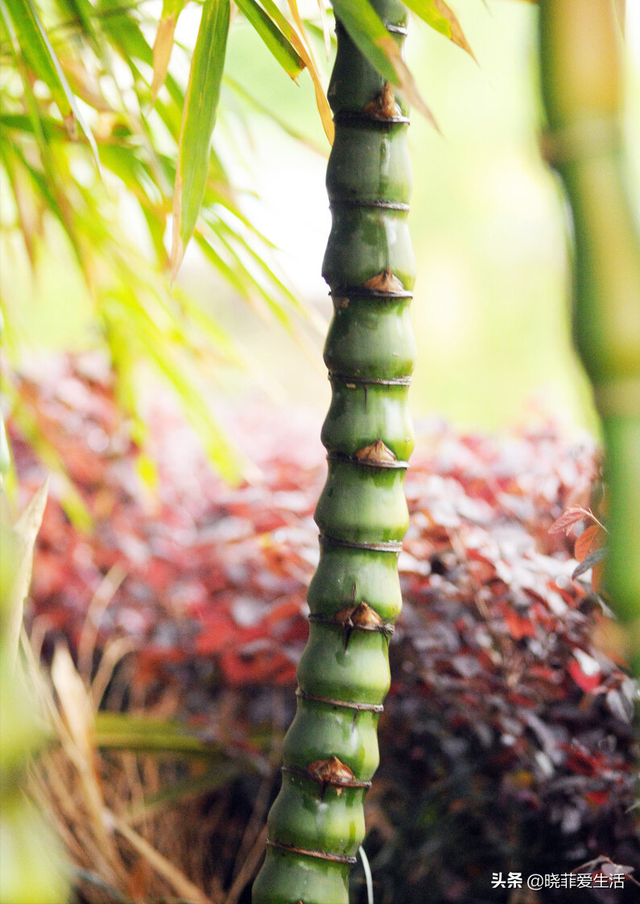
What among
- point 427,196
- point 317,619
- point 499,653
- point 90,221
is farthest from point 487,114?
point 317,619

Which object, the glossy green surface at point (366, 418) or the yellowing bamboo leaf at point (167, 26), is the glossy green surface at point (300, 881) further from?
the yellowing bamboo leaf at point (167, 26)

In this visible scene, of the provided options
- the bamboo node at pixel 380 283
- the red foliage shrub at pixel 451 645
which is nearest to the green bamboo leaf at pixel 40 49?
the bamboo node at pixel 380 283

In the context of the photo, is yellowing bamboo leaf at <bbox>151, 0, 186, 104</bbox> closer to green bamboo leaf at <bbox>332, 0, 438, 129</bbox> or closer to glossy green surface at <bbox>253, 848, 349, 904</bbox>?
green bamboo leaf at <bbox>332, 0, 438, 129</bbox>

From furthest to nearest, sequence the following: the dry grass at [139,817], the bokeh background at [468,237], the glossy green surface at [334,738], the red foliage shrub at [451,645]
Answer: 1. the bokeh background at [468,237]
2. the dry grass at [139,817]
3. the red foliage shrub at [451,645]
4. the glossy green surface at [334,738]

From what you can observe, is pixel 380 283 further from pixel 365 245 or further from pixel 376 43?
pixel 376 43

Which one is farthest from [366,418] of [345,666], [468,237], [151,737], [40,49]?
[468,237]

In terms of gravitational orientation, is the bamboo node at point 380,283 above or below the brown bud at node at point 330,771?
above

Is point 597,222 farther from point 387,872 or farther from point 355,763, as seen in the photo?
point 387,872
